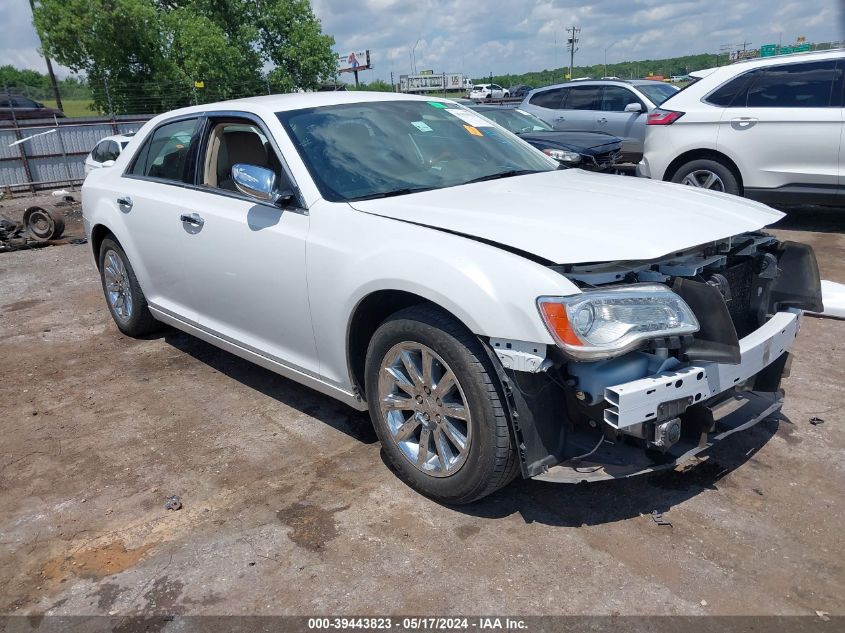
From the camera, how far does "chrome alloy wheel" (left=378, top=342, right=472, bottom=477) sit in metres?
3.01

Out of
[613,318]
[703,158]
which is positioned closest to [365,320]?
[613,318]

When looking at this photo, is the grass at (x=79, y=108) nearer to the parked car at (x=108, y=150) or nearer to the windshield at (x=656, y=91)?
the parked car at (x=108, y=150)

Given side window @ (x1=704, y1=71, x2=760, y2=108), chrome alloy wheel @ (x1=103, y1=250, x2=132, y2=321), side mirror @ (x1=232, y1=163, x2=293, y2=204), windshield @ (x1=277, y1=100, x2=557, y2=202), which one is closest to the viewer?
side mirror @ (x1=232, y1=163, x2=293, y2=204)

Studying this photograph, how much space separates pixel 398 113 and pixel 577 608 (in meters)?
2.86

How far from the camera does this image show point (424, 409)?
3137 mm

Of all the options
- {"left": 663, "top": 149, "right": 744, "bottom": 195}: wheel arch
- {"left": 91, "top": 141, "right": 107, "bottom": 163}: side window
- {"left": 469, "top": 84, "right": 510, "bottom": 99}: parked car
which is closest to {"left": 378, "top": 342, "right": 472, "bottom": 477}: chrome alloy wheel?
{"left": 663, "top": 149, "right": 744, "bottom": 195}: wheel arch

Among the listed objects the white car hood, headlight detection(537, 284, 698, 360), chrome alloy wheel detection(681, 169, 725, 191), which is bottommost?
chrome alloy wheel detection(681, 169, 725, 191)

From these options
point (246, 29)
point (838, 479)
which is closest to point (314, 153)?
point (838, 479)

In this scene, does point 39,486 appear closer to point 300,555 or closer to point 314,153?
point 300,555

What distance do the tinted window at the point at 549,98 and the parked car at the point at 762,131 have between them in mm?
5080

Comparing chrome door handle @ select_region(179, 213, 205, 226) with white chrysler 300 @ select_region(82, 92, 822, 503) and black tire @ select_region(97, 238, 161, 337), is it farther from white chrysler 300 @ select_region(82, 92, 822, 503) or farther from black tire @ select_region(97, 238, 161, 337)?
black tire @ select_region(97, 238, 161, 337)

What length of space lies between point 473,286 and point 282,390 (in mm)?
2248

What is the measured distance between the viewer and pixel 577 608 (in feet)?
8.38

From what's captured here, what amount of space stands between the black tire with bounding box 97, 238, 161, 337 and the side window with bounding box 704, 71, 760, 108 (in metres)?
6.49
